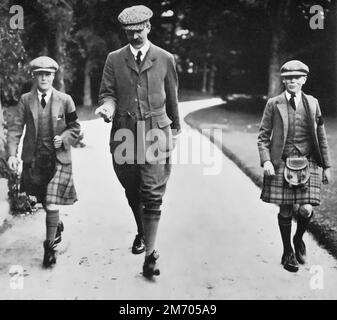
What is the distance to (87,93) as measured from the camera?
86.6ft

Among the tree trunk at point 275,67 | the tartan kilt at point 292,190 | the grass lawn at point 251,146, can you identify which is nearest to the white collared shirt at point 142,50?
the tartan kilt at point 292,190

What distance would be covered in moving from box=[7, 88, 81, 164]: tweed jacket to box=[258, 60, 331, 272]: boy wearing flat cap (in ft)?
5.13

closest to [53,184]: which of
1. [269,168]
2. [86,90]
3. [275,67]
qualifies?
[269,168]

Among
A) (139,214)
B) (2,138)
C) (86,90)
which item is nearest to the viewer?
(139,214)

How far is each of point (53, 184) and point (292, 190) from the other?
1934 millimetres

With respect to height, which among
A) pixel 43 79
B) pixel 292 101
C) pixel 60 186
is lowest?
pixel 60 186

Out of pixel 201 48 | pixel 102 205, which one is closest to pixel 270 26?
pixel 201 48

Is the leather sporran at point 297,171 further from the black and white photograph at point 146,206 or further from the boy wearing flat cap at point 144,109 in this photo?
the boy wearing flat cap at point 144,109

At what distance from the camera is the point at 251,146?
1067 cm

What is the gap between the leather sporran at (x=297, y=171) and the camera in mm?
4113

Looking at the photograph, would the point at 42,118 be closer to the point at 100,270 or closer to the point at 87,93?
the point at 100,270

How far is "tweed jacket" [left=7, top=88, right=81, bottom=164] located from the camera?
4184 millimetres

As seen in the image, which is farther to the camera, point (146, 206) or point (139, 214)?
point (139, 214)

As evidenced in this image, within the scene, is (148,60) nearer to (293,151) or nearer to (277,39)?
(293,151)
